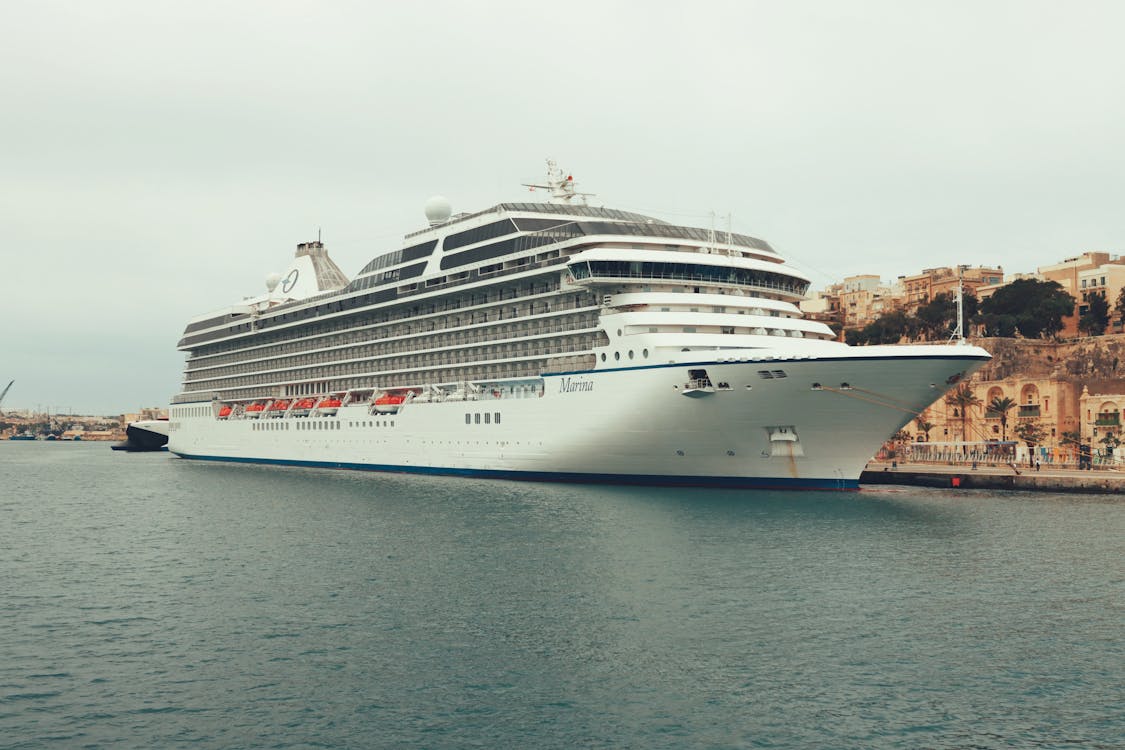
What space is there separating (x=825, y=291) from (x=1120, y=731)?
157326 mm

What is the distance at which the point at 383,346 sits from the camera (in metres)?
67.8

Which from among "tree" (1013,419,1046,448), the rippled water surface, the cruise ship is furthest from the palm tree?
the rippled water surface

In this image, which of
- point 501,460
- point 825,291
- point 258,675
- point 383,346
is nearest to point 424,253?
point 383,346

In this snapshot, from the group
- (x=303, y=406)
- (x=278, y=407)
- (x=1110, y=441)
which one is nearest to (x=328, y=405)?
(x=303, y=406)

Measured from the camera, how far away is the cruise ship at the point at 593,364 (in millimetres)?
42625

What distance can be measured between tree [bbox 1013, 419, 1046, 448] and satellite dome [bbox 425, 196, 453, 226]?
163ft

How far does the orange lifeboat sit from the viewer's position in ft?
263

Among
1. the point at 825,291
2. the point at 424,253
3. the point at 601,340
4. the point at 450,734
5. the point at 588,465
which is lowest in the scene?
the point at 450,734

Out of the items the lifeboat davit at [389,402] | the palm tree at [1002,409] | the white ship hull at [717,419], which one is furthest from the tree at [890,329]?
the white ship hull at [717,419]

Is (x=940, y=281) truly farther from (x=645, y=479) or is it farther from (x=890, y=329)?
(x=645, y=479)

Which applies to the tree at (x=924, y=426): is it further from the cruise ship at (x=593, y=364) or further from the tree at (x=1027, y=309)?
the cruise ship at (x=593, y=364)

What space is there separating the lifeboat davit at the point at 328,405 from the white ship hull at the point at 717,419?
17062 mm

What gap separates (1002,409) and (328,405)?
55098 millimetres

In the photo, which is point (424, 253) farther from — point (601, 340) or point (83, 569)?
point (83, 569)
